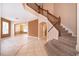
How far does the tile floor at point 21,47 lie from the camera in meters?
2.48

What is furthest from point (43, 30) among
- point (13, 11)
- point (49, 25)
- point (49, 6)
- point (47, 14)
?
point (13, 11)

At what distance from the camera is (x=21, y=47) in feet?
8.24

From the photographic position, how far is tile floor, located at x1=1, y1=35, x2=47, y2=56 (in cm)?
248

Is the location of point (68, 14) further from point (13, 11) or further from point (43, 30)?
point (13, 11)

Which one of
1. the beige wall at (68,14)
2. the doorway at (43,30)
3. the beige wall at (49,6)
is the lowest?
the doorway at (43,30)

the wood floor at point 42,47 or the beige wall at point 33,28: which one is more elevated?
the beige wall at point 33,28

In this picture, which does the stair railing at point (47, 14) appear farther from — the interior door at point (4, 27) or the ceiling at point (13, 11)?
the interior door at point (4, 27)

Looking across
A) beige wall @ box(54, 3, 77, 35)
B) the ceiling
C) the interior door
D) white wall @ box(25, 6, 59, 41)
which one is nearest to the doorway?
white wall @ box(25, 6, 59, 41)

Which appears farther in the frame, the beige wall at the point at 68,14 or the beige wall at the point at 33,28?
the beige wall at the point at 33,28

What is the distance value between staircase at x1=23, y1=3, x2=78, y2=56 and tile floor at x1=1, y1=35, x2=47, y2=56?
0.44 ft

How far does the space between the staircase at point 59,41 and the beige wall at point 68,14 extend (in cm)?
9

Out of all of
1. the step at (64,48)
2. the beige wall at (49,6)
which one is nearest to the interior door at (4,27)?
the beige wall at (49,6)

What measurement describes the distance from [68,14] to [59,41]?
0.52 metres

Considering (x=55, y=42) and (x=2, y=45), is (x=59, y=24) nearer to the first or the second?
(x=55, y=42)
